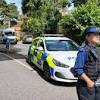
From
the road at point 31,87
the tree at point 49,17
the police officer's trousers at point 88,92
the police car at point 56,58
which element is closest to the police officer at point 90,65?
the police officer's trousers at point 88,92

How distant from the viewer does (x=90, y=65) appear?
465cm

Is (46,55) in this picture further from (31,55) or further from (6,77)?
(31,55)

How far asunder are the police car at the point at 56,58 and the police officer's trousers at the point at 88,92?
4494 millimetres

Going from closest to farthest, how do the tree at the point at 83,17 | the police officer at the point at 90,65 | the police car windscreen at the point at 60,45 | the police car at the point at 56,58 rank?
the police officer at the point at 90,65 < the police car at the point at 56,58 < the police car windscreen at the point at 60,45 < the tree at the point at 83,17

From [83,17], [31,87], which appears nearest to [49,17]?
[83,17]

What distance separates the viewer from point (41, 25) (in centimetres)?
5031

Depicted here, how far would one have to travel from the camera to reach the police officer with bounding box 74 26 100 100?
15.2 feet

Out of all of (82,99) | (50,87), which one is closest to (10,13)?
(50,87)

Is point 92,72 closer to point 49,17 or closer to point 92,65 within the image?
point 92,65

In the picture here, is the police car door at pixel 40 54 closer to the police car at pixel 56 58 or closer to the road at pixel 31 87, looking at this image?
the police car at pixel 56 58

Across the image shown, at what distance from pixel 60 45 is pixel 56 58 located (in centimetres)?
198

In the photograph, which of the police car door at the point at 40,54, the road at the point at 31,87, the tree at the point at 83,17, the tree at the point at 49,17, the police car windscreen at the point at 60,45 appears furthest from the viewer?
the tree at the point at 49,17

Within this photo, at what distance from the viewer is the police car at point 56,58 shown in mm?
10477

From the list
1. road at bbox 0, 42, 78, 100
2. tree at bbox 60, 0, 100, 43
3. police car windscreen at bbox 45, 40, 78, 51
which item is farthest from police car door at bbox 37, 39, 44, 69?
tree at bbox 60, 0, 100, 43
